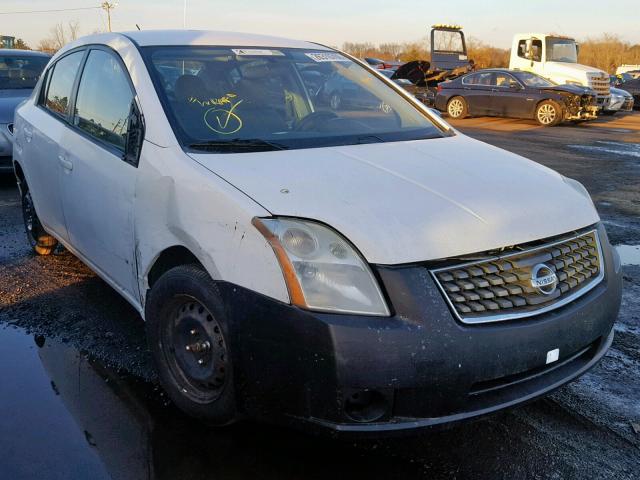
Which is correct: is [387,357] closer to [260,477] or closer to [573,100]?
[260,477]

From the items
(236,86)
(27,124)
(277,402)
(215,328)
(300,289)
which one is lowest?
(277,402)

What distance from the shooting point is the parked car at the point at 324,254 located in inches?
83.5

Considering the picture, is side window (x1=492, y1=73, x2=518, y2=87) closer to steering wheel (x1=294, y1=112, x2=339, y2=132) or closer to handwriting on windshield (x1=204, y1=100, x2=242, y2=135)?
steering wheel (x1=294, y1=112, x2=339, y2=132)

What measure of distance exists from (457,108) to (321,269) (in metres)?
18.0

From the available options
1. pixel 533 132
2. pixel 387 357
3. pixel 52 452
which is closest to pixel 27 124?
pixel 52 452

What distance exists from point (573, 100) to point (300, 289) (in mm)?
16897

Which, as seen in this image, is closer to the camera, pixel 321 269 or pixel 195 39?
pixel 321 269

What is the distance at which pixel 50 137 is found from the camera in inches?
156

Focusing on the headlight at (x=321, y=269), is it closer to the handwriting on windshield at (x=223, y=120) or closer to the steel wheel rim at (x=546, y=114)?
the handwriting on windshield at (x=223, y=120)

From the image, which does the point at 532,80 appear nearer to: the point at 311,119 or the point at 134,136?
the point at 311,119

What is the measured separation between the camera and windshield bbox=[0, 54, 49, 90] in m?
8.46

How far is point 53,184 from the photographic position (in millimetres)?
3930

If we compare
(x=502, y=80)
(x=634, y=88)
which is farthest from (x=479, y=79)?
(x=634, y=88)

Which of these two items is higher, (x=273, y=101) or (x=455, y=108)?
(x=273, y=101)
